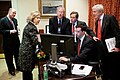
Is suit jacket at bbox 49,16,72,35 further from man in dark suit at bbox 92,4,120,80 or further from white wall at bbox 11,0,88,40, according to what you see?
white wall at bbox 11,0,88,40

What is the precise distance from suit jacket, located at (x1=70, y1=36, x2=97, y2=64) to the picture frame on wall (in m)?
2.97

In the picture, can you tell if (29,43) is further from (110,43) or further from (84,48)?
(110,43)

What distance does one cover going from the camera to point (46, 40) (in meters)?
2.81

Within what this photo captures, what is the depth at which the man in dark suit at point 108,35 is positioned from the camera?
368 cm

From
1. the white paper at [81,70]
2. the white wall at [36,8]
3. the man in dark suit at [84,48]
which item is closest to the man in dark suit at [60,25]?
the man in dark suit at [84,48]

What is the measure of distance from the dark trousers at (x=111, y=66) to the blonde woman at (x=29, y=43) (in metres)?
1.33

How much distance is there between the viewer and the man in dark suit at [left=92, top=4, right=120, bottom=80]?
3.68 metres

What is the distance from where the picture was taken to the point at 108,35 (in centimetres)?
379

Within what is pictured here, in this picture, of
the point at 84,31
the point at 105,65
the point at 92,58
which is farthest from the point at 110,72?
the point at 84,31

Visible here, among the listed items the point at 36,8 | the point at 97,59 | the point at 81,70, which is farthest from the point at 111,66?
the point at 36,8

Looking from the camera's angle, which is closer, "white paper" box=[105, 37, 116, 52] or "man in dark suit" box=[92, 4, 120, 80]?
"white paper" box=[105, 37, 116, 52]

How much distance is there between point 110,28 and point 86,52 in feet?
3.09

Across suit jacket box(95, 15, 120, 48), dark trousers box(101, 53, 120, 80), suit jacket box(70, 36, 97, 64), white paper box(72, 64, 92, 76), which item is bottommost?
dark trousers box(101, 53, 120, 80)

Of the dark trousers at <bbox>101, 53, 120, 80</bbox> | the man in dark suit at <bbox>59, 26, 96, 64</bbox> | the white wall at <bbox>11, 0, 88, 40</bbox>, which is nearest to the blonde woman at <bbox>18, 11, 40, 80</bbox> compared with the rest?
the man in dark suit at <bbox>59, 26, 96, 64</bbox>
